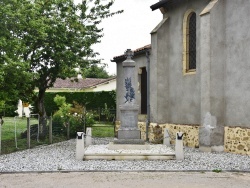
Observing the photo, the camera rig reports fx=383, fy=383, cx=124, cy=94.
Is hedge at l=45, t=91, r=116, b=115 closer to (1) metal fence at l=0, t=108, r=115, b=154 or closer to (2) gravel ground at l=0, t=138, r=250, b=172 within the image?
(1) metal fence at l=0, t=108, r=115, b=154

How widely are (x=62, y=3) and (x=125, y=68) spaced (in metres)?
5.23

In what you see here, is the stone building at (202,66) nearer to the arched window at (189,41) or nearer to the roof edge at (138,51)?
the arched window at (189,41)

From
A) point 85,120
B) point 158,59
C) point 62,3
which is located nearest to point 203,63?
point 158,59

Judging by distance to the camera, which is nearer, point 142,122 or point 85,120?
point 142,122

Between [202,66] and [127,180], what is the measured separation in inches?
280

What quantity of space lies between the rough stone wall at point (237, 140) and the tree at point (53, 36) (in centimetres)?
795

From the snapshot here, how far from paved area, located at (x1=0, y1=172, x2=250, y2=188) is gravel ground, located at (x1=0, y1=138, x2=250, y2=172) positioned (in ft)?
1.80

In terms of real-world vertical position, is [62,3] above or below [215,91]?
above

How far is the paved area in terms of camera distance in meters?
8.50

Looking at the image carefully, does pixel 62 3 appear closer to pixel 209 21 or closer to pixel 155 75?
pixel 155 75

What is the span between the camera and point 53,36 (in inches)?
665

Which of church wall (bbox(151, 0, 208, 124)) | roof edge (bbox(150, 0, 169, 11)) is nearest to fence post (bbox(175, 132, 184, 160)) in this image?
church wall (bbox(151, 0, 208, 124))

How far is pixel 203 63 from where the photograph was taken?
48.2ft

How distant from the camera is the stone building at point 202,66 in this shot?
13.8 m
